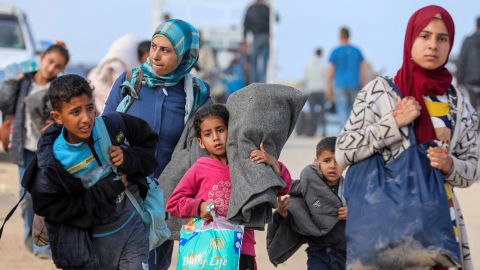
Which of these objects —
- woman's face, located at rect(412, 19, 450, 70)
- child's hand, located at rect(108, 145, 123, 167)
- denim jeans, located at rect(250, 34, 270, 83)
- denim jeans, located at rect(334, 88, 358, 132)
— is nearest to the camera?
woman's face, located at rect(412, 19, 450, 70)

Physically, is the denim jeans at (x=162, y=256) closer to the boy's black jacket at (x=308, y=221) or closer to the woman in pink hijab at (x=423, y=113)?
the boy's black jacket at (x=308, y=221)

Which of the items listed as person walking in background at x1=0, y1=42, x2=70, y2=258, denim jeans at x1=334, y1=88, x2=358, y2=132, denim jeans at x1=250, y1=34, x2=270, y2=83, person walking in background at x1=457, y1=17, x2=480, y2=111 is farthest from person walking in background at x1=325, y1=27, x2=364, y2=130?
person walking in background at x1=0, y1=42, x2=70, y2=258

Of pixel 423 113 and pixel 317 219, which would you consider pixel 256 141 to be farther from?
pixel 423 113

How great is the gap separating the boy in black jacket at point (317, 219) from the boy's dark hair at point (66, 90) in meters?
1.62

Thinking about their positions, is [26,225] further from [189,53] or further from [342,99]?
[342,99]

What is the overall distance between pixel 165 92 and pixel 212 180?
3.12ft

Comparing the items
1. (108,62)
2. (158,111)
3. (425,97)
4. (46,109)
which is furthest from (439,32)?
(108,62)

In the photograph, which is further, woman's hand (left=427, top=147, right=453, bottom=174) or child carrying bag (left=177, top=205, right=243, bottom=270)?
child carrying bag (left=177, top=205, right=243, bottom=270)

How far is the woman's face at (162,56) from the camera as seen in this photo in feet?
23.9

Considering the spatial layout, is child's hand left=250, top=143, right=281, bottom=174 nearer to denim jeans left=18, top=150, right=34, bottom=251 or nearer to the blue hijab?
the blue hijab

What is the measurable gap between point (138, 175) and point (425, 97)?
5.08 feet

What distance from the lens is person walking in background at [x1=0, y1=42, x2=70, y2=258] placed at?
10094mm

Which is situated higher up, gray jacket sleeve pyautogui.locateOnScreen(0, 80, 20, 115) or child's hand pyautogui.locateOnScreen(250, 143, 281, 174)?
child's hand pyautogui.locateOnScreen(250, 143, 281, 174)

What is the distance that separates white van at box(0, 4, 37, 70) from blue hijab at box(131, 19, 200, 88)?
12.9 metres
